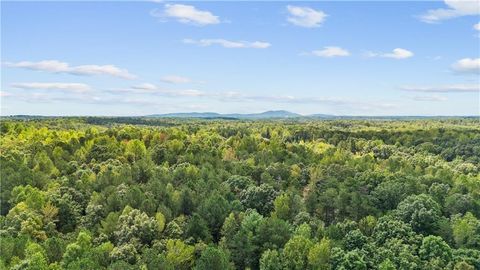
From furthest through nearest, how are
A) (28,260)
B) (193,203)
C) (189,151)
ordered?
(189,151), (193,203), (28,260)

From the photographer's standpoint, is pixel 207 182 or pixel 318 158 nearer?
pixel 207 182

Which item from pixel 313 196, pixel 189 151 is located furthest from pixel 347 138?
pixel 313 196

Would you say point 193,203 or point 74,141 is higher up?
point 74,141

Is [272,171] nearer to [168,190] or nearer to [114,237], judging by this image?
[168,190]

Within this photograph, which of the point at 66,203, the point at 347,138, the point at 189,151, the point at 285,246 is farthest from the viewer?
the point at 347,138

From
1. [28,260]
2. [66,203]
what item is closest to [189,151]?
[66,203]

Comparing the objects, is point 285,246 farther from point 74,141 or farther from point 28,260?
point 74,141
